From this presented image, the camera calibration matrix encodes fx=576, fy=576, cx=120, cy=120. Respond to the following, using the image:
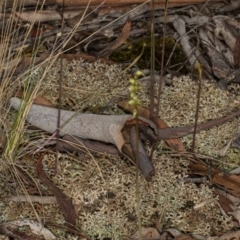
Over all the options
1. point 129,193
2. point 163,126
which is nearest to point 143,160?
point 129,193

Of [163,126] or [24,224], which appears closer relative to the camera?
[24,224]

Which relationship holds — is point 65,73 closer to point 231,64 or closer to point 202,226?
point 231,64

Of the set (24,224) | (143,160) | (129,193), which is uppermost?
(143,160)

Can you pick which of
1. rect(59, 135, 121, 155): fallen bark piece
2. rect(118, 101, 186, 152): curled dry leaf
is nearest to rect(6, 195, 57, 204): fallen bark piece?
rect(59, 135, 121, 155): fallen bark piece

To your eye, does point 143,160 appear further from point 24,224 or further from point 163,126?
point 24,224

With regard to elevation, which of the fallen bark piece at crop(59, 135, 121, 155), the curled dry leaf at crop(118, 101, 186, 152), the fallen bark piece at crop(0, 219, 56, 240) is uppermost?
the curled dry leaf at crop(118, 101, 186, 152)

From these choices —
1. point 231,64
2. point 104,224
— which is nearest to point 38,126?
point 104,224

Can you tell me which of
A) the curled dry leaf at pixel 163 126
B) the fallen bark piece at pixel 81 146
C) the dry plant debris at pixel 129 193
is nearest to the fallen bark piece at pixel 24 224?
the dry plant debris at pixel 129 193

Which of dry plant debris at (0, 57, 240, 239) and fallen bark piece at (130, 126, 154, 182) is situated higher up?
fallen bark piece at (130, 126, 154, 182)

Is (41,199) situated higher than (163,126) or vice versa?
(163,126)

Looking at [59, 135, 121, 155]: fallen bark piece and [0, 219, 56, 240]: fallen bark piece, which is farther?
[59, 135, 121, 155]: fallen bark piece

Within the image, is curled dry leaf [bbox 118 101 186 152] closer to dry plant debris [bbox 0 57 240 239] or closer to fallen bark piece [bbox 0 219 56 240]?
dry plant debris [bbox 0 57 240 239]
